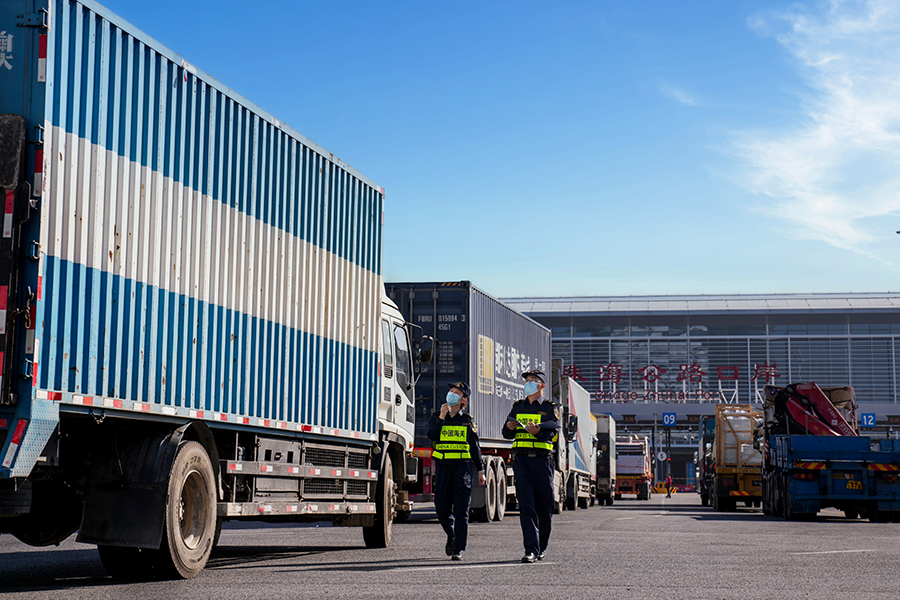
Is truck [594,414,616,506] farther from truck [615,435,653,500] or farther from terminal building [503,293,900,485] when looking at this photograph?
terminal building [503,293,900,485]

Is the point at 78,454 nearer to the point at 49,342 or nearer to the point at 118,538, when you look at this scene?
the point at 118,538

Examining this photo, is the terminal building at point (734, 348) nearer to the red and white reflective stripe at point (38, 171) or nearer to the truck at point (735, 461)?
the truck at point (735, 461)

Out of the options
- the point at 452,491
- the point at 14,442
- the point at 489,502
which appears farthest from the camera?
the point at 489,502

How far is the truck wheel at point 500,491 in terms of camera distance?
21000 millimetres

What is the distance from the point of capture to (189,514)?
8898 mm

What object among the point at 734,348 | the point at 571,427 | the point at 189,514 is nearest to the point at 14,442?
the point at 189,514

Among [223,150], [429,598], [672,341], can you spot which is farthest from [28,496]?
[672,341]

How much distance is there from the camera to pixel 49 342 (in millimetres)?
7363

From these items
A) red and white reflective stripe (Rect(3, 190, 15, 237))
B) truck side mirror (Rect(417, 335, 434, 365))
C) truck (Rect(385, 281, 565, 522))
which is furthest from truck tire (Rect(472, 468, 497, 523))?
red and white reflective stripe (Rect(3, 190, 15, 237))

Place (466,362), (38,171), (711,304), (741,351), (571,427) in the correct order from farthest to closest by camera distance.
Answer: (711,304)
(741,351)
(571,427)
(466,362)
(38,171)

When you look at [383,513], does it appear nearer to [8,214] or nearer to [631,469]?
[8,214]

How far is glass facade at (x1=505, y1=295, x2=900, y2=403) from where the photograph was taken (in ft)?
208

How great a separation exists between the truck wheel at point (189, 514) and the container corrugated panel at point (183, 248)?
462 millimetres

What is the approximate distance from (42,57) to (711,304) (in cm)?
6126
